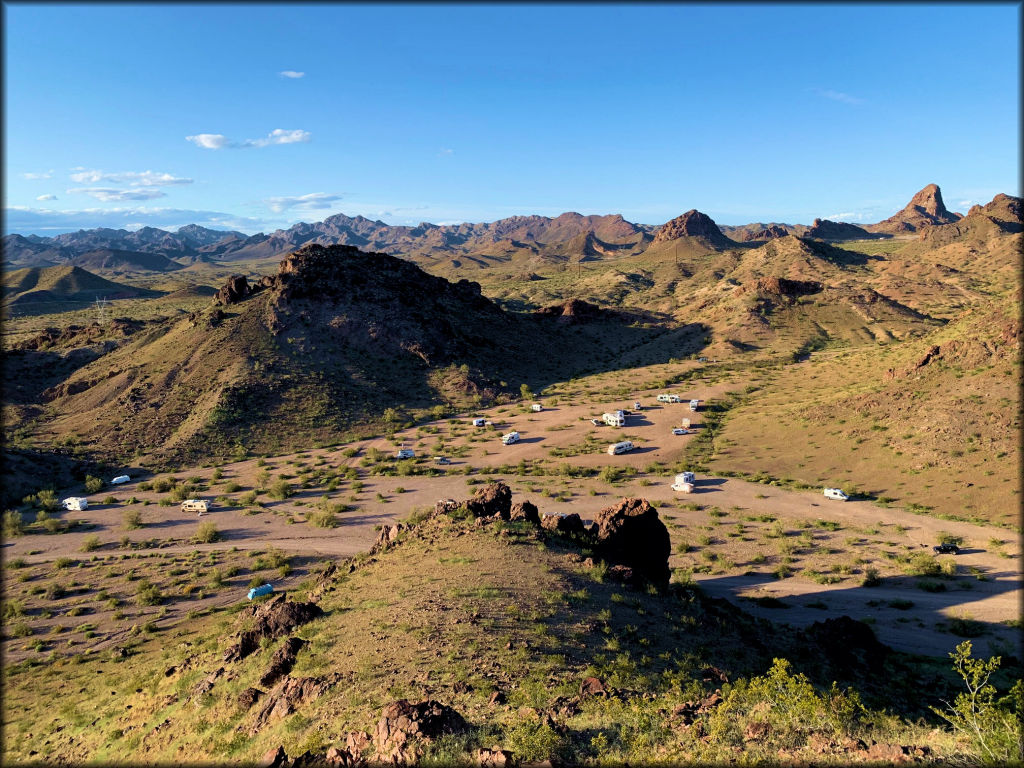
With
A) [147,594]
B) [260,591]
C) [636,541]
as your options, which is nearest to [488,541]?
[636,541]

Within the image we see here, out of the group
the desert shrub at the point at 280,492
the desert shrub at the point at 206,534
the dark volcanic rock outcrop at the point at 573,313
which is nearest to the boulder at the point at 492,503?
the desert shrub at the point at 206,534

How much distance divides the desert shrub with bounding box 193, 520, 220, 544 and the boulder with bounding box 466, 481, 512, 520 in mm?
20600

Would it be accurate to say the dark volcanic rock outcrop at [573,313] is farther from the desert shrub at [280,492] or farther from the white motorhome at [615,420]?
the desert shrub at [280,492]

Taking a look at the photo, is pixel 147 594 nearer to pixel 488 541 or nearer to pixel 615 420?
pixel 488 541

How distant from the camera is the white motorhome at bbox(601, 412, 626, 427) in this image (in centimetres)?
5684

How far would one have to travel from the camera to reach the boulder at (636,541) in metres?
23.3

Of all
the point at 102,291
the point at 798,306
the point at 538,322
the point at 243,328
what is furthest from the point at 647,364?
the point at 102,291

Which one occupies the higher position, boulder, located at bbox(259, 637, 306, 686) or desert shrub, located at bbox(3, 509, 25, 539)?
boulder, located at bbox(259, 637, 306, 686)

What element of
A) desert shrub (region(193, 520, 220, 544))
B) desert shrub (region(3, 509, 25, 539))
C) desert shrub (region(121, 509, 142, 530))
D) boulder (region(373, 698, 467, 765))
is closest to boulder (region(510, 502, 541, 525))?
boulder (region(373, 698, 467, 765))

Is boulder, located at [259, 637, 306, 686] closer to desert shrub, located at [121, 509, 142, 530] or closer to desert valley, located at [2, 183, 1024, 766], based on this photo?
desert valley, located at [2, 183, 1024, 766]

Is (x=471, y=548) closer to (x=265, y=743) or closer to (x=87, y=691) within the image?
(x=265, y=743)

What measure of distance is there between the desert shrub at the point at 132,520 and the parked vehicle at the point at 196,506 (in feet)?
9.72

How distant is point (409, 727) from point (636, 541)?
15104 mm

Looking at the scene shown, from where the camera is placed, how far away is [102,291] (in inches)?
7623
